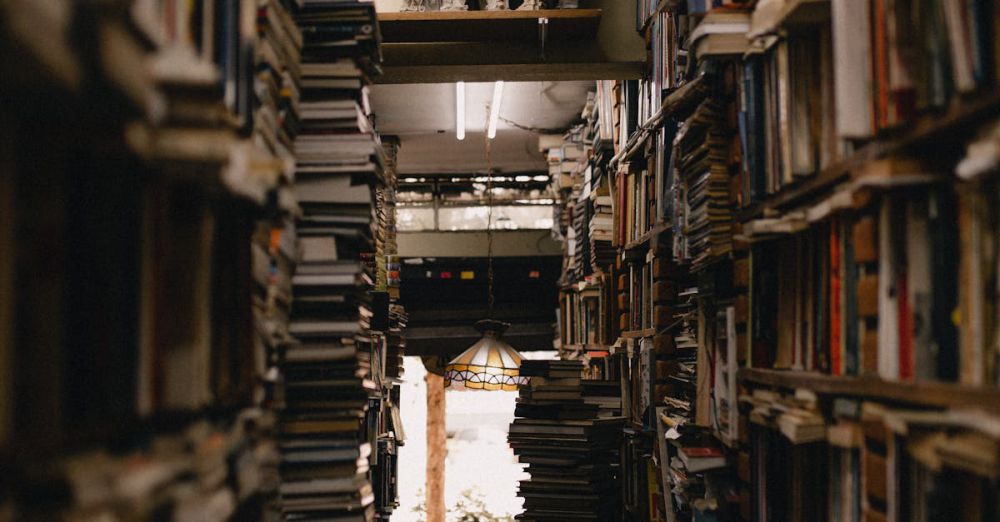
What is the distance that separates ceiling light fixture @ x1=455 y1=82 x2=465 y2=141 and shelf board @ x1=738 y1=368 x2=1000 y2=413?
3.47 metres

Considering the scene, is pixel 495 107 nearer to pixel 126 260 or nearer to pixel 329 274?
pixel 329 274

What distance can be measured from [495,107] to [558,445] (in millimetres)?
2349

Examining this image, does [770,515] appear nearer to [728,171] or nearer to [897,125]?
[728,171]

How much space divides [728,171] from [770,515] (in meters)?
1.03

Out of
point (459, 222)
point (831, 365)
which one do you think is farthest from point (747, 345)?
point (459, 222)

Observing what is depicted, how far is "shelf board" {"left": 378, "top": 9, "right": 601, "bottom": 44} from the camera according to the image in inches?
159

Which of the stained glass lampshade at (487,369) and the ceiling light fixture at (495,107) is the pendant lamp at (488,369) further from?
the ceiling light fixture at (495,107)

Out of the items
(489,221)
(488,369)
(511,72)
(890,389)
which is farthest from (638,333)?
(489,221)

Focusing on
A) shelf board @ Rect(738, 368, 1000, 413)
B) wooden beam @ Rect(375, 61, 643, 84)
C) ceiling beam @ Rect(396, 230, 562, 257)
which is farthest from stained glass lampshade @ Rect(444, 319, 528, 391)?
ceiling beam @ Rect(396, 230, 562, 257)

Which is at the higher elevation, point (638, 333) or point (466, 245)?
point (466, 245)

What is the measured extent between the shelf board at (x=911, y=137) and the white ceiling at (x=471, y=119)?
3.64 metres

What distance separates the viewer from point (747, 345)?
2471 mm

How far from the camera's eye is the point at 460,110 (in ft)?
19.3

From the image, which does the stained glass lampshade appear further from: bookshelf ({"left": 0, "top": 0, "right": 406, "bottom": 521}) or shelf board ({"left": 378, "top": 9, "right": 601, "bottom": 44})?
bookshelf ({"left": 0, "top": 0, "right": 406, "bottom": 521})
